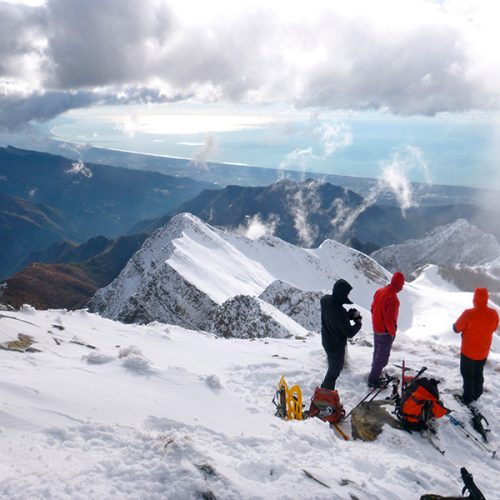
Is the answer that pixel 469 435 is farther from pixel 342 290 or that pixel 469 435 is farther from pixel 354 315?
pixel 342 290

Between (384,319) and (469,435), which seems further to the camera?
(384,319)

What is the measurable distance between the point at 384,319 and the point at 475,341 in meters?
2.32

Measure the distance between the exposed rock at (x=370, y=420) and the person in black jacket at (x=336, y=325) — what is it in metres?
1.15

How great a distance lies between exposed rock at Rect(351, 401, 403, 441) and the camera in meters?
8.84

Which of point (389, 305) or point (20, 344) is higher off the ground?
point (389, 305)

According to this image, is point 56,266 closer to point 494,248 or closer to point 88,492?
point 88,492

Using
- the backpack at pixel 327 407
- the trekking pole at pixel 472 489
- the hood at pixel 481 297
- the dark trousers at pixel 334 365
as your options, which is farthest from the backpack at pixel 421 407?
the hood at pixel 481 297

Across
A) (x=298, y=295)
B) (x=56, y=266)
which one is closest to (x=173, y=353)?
(x=298, y=295)

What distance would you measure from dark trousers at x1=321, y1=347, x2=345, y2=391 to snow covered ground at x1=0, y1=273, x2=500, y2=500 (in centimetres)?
59

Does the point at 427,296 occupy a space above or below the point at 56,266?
above

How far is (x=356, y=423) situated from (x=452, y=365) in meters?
5.71

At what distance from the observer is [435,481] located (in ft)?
23.0

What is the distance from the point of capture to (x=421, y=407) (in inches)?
352

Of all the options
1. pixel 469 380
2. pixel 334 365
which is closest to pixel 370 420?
pixel 334 365
